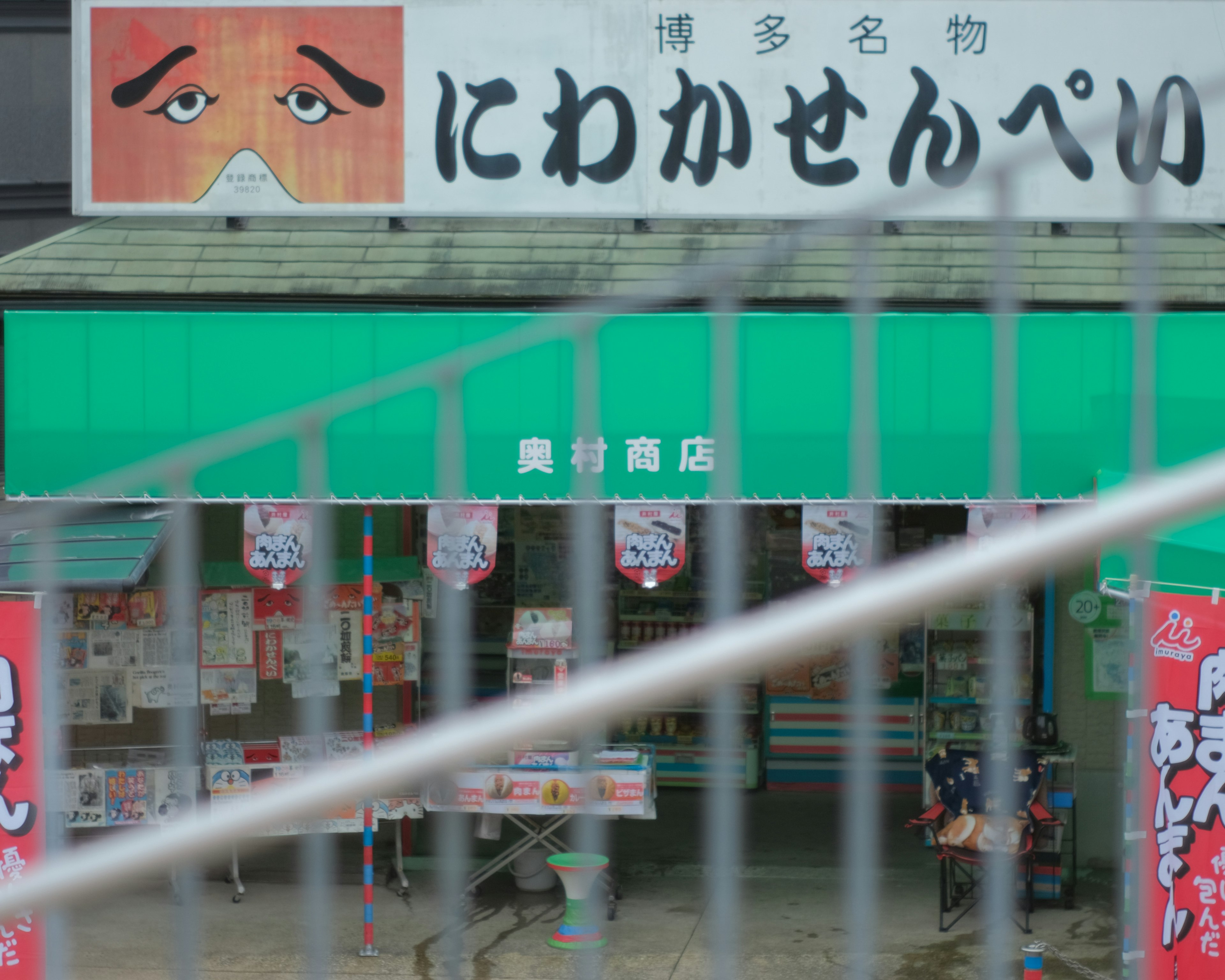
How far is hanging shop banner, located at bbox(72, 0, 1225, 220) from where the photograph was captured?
784 cm

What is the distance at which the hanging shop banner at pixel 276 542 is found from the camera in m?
7.48

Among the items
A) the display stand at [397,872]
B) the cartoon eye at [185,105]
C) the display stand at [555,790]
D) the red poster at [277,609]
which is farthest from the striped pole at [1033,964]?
the cartoon eye at [185,105]

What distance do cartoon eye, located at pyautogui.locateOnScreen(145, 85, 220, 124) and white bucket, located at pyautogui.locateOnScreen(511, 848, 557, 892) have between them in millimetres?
4472

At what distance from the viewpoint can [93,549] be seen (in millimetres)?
7266

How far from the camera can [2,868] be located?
5.93 m

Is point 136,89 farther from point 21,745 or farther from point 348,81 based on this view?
point 21,745

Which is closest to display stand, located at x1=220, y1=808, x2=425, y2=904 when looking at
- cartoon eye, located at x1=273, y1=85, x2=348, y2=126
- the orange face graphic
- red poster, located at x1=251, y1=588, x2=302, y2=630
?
red poster, located at x1=251, y1=588, x2=302, y2=630

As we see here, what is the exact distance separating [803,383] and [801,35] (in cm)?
207

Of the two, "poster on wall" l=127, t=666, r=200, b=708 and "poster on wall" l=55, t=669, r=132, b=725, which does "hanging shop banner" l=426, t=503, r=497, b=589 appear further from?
"poster on wall" l=55, t=669, r=132, b=725

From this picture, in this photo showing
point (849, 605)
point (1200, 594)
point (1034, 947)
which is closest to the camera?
point (849, 605)

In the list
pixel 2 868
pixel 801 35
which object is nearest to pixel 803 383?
pixel 801 35

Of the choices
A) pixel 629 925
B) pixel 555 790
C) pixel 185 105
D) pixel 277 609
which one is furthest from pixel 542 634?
pixel 185 105

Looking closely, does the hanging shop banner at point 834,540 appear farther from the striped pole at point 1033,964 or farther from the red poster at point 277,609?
the red poster at point 277,609

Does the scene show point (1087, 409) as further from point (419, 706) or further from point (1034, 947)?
point (419, 706)
